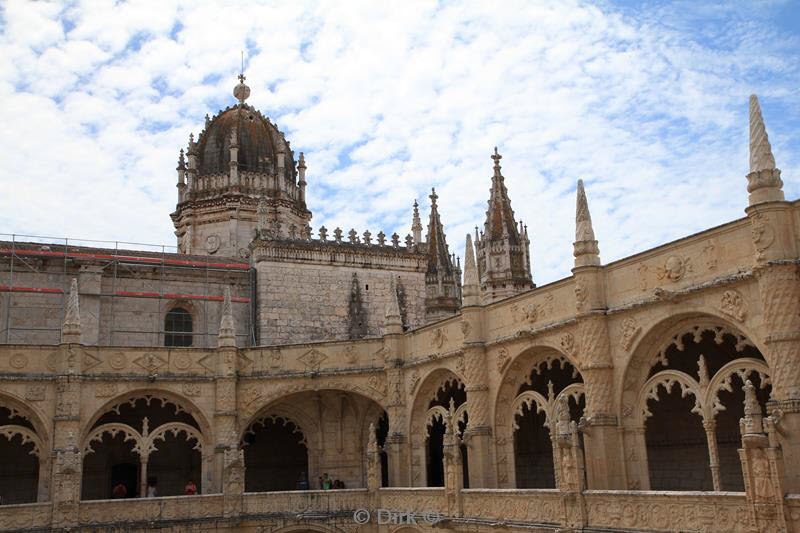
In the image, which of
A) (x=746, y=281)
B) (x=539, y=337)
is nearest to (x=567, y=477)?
(x=539, y=337)

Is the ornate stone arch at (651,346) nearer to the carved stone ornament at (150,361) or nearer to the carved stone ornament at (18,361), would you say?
the carved stone ornament at (150,361)

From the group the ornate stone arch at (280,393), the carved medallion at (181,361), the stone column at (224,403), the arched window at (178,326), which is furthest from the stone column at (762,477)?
the arched window at (178,326)

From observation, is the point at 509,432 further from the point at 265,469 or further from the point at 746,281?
the point at 265,469

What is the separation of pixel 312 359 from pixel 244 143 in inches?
633

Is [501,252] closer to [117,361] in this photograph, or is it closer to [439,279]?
[439,279]

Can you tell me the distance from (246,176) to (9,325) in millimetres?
13279

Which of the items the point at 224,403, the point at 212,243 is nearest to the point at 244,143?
the point at 212,243

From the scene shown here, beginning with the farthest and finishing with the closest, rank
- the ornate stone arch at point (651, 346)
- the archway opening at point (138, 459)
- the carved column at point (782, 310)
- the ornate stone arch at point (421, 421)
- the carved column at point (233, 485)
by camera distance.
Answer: the archway opening at point (138, 459), the ornate stone arch at point (421, 421), the carved column at point (233, 485), the ornate stone arch at point (651, 346), the carved column at point (782, 310)

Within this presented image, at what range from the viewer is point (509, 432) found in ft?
77.9

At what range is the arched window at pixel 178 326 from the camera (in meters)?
33.8

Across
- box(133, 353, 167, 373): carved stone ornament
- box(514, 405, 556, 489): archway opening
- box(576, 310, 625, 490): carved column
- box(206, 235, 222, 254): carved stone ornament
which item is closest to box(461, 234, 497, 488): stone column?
box(576, 310, 625, 490): carved column

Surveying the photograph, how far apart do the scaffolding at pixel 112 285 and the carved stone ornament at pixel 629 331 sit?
707 inches

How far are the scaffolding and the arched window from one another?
1.03ft

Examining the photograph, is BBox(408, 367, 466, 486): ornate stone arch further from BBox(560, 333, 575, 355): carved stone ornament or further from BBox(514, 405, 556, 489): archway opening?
BBox(560, 333, 575, 355): carved stone ornament
